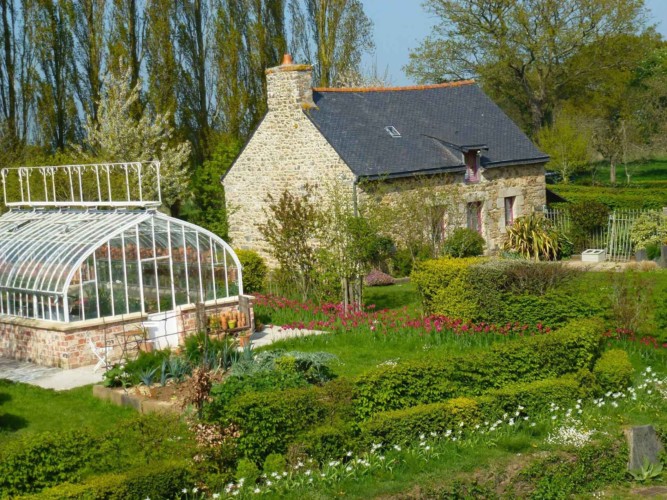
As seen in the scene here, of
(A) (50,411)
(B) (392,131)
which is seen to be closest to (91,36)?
(B) (392,131)

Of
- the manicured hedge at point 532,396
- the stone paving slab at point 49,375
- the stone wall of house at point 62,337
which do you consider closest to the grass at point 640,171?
the stone wall of house at point 62,337

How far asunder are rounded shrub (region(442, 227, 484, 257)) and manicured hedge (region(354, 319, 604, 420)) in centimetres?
1214

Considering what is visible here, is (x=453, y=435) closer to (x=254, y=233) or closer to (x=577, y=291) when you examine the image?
(x=577, y=291)

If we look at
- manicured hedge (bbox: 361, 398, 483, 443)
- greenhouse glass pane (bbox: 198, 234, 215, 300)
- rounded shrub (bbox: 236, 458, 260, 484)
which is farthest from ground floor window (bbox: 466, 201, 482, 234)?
rounded shrub (bbox: 236, 458, 260, 484)

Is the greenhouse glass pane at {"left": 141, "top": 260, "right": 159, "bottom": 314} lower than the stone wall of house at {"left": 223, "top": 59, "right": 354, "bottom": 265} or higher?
lower

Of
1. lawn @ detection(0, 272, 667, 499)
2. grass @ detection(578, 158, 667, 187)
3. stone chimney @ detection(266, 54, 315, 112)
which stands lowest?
lawn @ detection(0, 272, 667, 499)

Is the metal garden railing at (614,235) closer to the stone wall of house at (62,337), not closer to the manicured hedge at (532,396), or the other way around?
the stone wall of house at (62,337)

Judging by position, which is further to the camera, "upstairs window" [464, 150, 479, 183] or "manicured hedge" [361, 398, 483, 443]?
"upstairs window" [464, 150, 479, 183]

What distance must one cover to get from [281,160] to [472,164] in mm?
5644

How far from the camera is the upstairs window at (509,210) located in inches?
1157

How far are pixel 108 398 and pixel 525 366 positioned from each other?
606 cm

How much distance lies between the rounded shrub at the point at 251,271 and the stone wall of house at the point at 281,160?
6.43 feet

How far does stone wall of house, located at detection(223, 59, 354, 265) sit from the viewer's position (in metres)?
26.2

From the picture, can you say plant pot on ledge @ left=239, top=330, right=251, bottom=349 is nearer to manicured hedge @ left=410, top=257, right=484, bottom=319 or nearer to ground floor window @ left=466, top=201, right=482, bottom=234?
manicured hedge @ left=410, top=257, right=484, bottom=319
